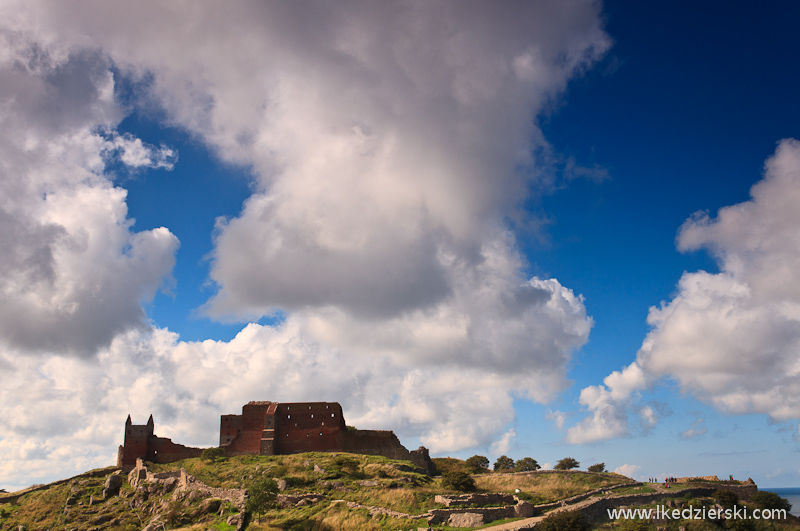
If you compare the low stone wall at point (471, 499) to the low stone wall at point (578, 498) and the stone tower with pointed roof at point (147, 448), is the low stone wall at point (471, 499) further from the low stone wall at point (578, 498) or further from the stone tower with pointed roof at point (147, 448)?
the stone tower with pointed roof at point (147, 448)

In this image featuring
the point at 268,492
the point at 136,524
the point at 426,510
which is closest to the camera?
the point at 426,510

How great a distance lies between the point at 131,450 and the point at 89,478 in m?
5.66

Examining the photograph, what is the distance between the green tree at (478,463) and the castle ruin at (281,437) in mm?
8078

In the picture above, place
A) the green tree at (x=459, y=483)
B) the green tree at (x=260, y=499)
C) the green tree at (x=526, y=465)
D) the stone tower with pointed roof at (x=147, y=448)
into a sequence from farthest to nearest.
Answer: the green tree at (x=526, y=465) < the stone tower with pointed roof at (x=147, y=448) < the green tree at (x=459, y=483) < the green tree at (x=260, y=499)

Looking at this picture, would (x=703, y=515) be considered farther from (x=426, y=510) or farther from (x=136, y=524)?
(x=136, y=524)

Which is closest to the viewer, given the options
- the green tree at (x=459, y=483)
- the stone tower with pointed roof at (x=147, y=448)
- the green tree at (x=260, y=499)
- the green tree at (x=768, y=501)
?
the green tree at (x=260, y=499)

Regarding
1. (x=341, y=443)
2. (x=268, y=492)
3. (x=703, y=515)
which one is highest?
(x=341, y=443)

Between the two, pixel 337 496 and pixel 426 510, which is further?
pixel 337 496

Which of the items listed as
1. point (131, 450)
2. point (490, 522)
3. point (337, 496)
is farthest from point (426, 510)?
point (131, 450)

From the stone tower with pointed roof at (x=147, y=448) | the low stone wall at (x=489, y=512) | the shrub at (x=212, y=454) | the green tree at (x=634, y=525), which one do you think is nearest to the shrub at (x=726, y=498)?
the green tree at (x=634, y=525)

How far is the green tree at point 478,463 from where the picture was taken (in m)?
73.4

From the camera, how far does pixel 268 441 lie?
66.8 meters

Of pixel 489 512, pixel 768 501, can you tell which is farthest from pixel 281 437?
pixel 768 501

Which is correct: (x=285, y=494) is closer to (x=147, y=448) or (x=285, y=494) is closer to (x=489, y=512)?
(x=489, y=512)
